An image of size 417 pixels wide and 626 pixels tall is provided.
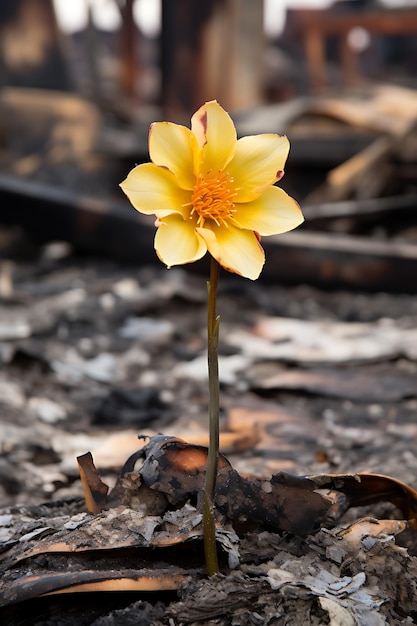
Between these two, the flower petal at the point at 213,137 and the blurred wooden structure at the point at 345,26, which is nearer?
the flower petal at the point at 213,137

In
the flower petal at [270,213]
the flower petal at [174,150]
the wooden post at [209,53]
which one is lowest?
the flower petal at [270,213]

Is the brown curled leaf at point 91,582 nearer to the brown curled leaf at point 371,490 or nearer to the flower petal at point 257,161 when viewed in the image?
the brown curled leaf at point 371,490

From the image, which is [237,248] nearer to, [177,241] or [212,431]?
[177,241]

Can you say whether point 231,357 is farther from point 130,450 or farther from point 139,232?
point 139,232

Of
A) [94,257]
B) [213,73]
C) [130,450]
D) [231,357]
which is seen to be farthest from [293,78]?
[130,450]

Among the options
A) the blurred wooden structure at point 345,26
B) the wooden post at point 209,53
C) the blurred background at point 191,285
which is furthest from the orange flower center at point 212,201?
the blurred wooden structure at point 345,26

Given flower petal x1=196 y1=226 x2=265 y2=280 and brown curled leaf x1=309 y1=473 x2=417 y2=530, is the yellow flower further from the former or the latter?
brown curled leaf x1=309 y1=473 x2=417 y2=530

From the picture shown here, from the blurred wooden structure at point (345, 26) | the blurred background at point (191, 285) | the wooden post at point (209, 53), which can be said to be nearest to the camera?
the blurred background at point (191, 285)

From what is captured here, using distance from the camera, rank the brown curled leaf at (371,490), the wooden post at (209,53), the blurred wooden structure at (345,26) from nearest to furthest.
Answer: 1. the brown curled leaf at (371,490)
2. the wooden post at (209,53)
3. the blurred wooden structure at (345,26)

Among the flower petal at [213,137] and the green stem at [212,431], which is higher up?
the flower petal at [213,137]
